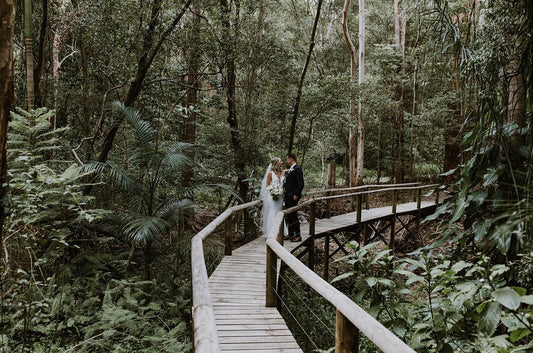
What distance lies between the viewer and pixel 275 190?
7.89 m

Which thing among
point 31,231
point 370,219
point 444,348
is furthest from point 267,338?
point 370,219

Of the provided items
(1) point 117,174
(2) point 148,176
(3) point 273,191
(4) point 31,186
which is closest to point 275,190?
(3) point 273,191

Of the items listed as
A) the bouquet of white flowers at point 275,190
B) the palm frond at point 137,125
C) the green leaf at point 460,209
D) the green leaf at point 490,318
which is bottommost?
the green leaf at point 490,318

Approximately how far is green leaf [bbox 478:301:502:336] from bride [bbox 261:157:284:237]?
19.0ft

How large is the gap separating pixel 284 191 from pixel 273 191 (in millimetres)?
407

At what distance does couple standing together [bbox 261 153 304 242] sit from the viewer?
26.0 feet

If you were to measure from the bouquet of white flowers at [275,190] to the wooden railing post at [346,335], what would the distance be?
5.53 m

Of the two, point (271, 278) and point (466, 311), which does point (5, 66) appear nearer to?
point (271, 278)

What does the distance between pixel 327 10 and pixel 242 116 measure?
51.2ft

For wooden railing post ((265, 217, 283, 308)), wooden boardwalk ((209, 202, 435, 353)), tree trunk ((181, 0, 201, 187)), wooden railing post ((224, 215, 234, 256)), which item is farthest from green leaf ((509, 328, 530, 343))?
tree trunk ((181, 0, 201, 187))

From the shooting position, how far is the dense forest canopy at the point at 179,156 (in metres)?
2.61

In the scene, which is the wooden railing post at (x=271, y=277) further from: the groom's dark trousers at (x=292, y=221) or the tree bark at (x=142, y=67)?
the tree bark at (x=142, y=67)

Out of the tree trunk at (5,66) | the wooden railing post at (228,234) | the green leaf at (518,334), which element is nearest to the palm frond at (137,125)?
the wooden railing post at (228,234)

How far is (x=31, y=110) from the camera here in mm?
4680
